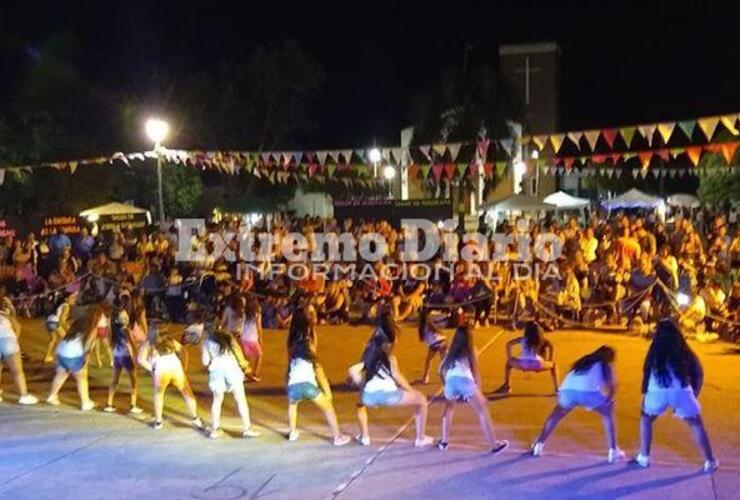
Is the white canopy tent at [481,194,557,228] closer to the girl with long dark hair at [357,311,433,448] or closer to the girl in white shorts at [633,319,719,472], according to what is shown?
the girl with long dark hair at [357,311,433,448]

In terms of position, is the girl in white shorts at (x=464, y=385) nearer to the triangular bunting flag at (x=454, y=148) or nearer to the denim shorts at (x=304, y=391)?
the denim shorts at (x=304, y=391)

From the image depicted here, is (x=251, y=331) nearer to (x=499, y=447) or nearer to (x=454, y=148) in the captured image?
(x=499, y=447)

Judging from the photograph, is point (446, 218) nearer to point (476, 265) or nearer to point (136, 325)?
point (476, 265)

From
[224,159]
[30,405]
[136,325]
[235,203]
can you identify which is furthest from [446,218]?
[235,203]

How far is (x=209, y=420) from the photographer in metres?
9.14

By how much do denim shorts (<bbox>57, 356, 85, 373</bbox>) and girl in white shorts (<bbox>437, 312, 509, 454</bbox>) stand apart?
165 inches

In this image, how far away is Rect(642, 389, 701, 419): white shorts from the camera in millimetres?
6973

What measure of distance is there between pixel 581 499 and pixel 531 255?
33.3 ft

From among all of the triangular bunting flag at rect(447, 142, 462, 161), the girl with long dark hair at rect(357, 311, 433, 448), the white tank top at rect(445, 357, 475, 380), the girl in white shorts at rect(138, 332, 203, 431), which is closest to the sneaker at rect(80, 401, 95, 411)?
the girl in white shorts at rect(138, 332, 203, 431)

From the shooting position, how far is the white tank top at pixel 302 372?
793cm

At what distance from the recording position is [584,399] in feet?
24.3

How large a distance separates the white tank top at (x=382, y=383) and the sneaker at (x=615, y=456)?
1938 mm

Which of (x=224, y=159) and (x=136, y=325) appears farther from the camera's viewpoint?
(x=224, y=159)

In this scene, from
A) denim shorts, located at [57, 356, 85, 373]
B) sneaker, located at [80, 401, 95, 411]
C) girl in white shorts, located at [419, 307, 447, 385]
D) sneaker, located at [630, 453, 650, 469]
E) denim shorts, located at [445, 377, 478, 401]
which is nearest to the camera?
sneaker, located at [630, 453, 650, 469]
